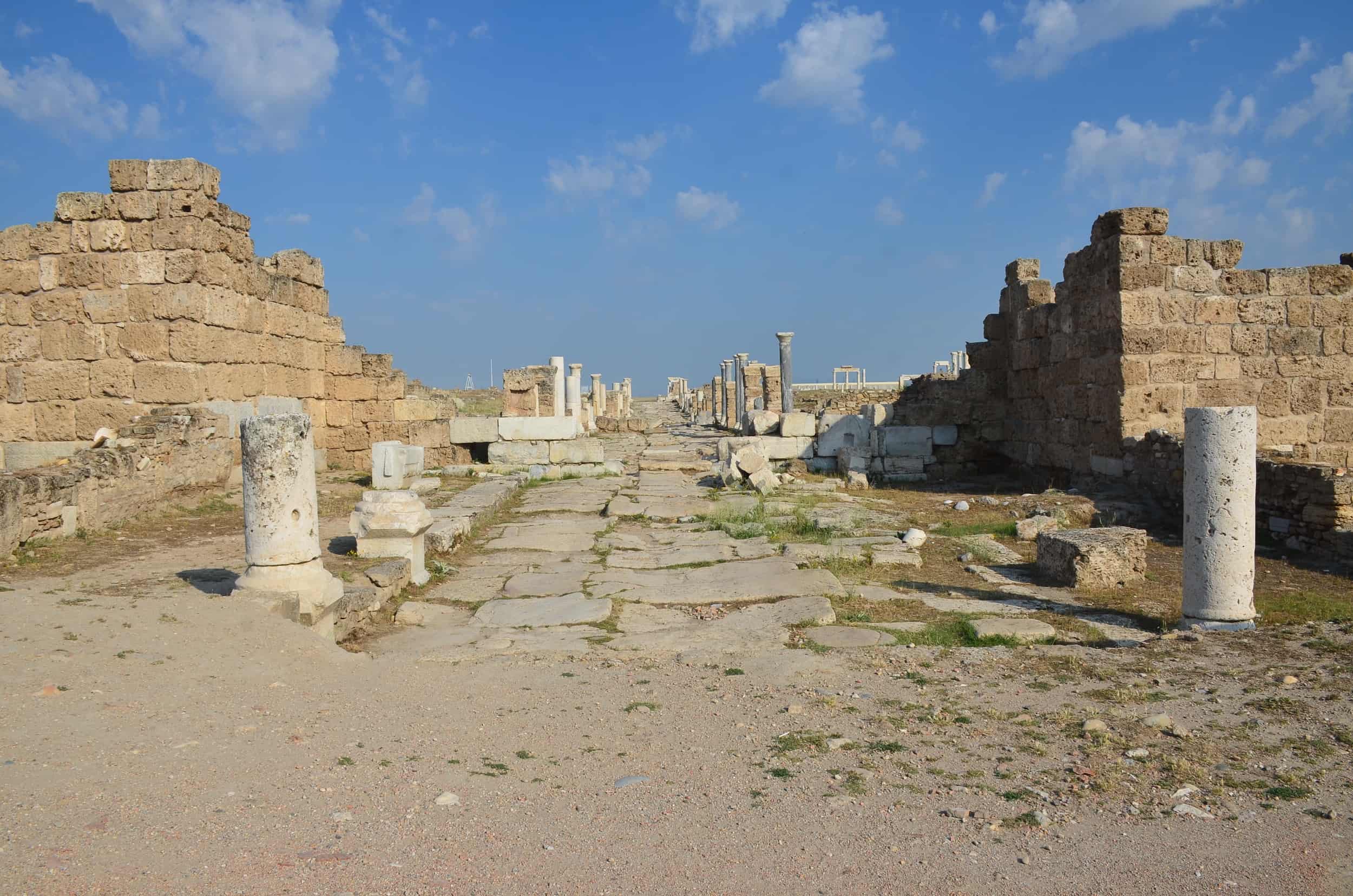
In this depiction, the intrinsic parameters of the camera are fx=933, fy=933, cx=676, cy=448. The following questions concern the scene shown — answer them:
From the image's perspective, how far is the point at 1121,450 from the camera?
11.1m

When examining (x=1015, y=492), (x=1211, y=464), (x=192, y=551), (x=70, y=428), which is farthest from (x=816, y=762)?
(x=70, y=428)

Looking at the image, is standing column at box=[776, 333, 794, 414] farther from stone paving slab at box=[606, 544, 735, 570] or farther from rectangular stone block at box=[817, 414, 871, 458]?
stone paving slab at box=[606, 544, 735, 570]

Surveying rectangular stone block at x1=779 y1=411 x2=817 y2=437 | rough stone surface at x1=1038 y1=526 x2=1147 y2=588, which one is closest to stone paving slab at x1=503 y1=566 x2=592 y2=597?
rough stone surface at x1=1038 y1=526 x2=1147 y2=588

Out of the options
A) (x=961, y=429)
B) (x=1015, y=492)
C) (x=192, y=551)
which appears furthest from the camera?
(x=961, y=429)

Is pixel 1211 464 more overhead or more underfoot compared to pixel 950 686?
more overhead

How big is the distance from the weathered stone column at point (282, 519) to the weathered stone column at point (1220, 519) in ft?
17.6

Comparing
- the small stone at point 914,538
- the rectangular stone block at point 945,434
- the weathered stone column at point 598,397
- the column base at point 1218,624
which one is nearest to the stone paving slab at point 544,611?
the small stone at point 914,538

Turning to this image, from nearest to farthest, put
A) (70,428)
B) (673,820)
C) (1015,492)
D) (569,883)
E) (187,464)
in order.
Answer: (569,883) → (673,820) → (187,464) → (70,428) → (1015,492)

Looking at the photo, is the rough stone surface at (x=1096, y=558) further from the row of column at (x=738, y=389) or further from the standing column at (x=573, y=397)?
the standing column at (x=573, y=397)

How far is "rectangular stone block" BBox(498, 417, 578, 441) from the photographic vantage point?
15.3 metres

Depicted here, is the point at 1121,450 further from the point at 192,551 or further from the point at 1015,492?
the point at 192,551

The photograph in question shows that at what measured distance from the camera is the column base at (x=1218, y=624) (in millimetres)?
5594

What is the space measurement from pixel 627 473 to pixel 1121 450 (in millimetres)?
7548

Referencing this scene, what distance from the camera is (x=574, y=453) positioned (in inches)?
605
